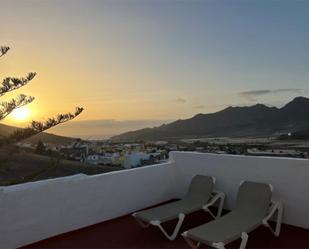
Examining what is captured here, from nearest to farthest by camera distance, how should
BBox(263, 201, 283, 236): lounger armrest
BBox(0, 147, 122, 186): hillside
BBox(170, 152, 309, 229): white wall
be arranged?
1. BBox(263, 201, 283, 236): lounger armrest
2. BBox(170, 152, 309, 229): white wall
3. BBox(0, 147, 122, 186): hillside

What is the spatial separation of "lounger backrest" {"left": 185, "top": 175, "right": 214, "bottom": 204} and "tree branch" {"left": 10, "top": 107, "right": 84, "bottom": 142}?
3.30 m

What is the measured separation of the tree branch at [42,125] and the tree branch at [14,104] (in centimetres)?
48

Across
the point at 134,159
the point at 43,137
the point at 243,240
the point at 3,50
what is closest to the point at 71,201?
the point at 134,159

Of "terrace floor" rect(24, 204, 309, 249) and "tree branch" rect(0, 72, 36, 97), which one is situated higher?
"tree branch" rect(0, 72, 36, 97)

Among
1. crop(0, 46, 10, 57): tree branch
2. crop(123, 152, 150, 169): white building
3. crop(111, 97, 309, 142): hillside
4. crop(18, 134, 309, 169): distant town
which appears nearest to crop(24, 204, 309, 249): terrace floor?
crop(18, 134, 309, 169): distant town

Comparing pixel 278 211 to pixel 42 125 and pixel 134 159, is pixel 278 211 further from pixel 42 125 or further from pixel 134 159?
pixel 42 125

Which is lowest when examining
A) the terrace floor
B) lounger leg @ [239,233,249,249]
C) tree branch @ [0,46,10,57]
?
the terrace floor

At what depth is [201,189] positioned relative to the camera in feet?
15.4

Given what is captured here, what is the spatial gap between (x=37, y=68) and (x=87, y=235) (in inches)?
158

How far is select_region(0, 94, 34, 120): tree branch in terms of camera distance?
6.66m

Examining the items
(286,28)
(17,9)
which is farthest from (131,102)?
(286,28)

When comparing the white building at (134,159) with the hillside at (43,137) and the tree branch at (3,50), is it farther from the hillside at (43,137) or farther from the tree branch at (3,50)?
the tree branch at (3,50)

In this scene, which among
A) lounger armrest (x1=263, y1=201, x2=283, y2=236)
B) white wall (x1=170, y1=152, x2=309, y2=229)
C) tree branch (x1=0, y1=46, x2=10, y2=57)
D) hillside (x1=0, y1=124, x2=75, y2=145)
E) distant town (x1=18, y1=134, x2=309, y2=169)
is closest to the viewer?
lounger armrest (x1=263, y1=201, x2=283, y2=236)

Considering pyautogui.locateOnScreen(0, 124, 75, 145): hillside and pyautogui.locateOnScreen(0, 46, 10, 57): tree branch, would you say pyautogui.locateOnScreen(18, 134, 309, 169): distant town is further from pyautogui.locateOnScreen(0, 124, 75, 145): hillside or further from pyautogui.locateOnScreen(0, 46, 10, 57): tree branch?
pyautogui.locateOnScreen(0, 46, 10, 57): tree branch
